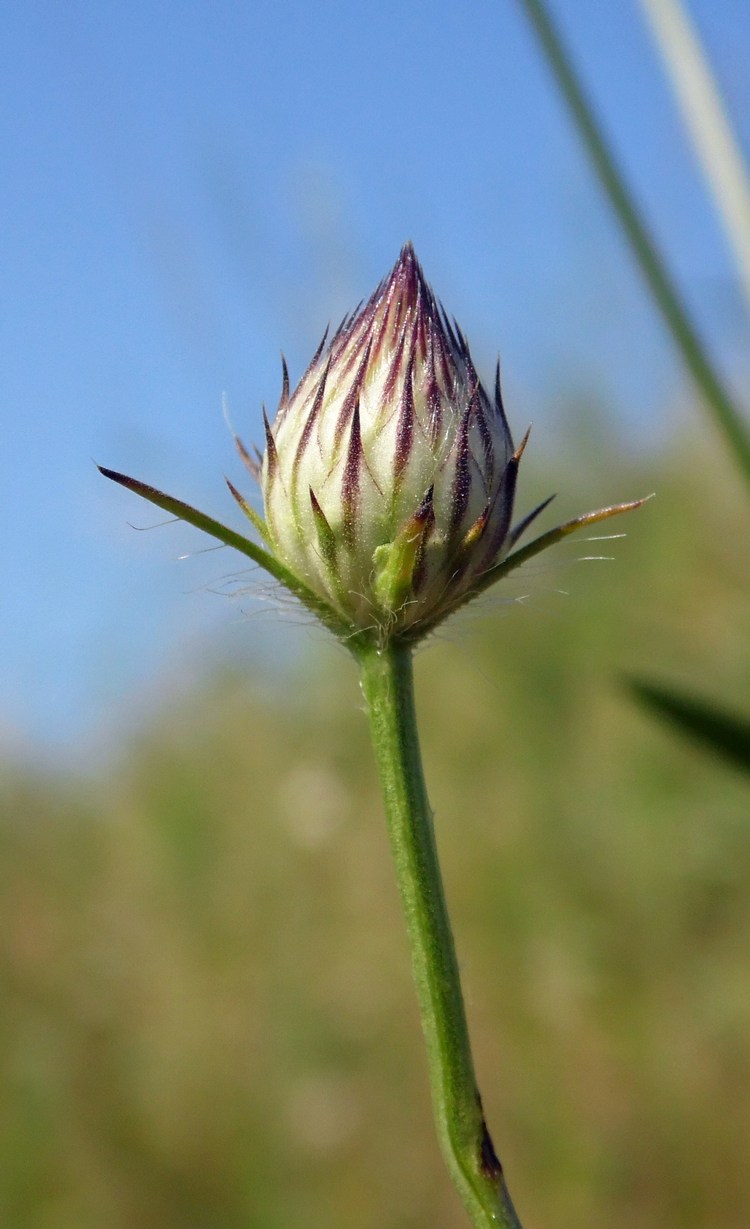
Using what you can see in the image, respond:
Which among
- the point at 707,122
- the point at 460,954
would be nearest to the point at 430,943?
the point at 707,122

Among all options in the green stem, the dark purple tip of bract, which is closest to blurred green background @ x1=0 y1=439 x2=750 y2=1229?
the dark purple tip of bract

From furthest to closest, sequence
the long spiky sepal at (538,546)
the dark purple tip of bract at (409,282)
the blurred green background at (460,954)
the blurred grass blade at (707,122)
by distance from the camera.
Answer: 1. the blurred green background at (460,954)
2. the blurred grass blade at (707,122)
3. the dark purple tip of bract at (409,282)
4. the long spiky sepal at (538,546)

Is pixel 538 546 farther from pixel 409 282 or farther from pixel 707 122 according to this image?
pixel 707 122

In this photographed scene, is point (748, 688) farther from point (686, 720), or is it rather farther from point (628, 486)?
point (686, 720)

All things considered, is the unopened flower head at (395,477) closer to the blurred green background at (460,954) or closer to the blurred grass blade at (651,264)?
the blurred grass blade at (651,264)

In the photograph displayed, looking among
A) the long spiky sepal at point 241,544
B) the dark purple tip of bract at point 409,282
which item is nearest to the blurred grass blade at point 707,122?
the dark purple tip of bract at point 409,282

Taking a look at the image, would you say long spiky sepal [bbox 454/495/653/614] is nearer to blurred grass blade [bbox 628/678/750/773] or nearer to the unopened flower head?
the unopened flower head

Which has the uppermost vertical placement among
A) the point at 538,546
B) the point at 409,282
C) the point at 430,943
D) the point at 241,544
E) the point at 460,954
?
the point at 409,282
